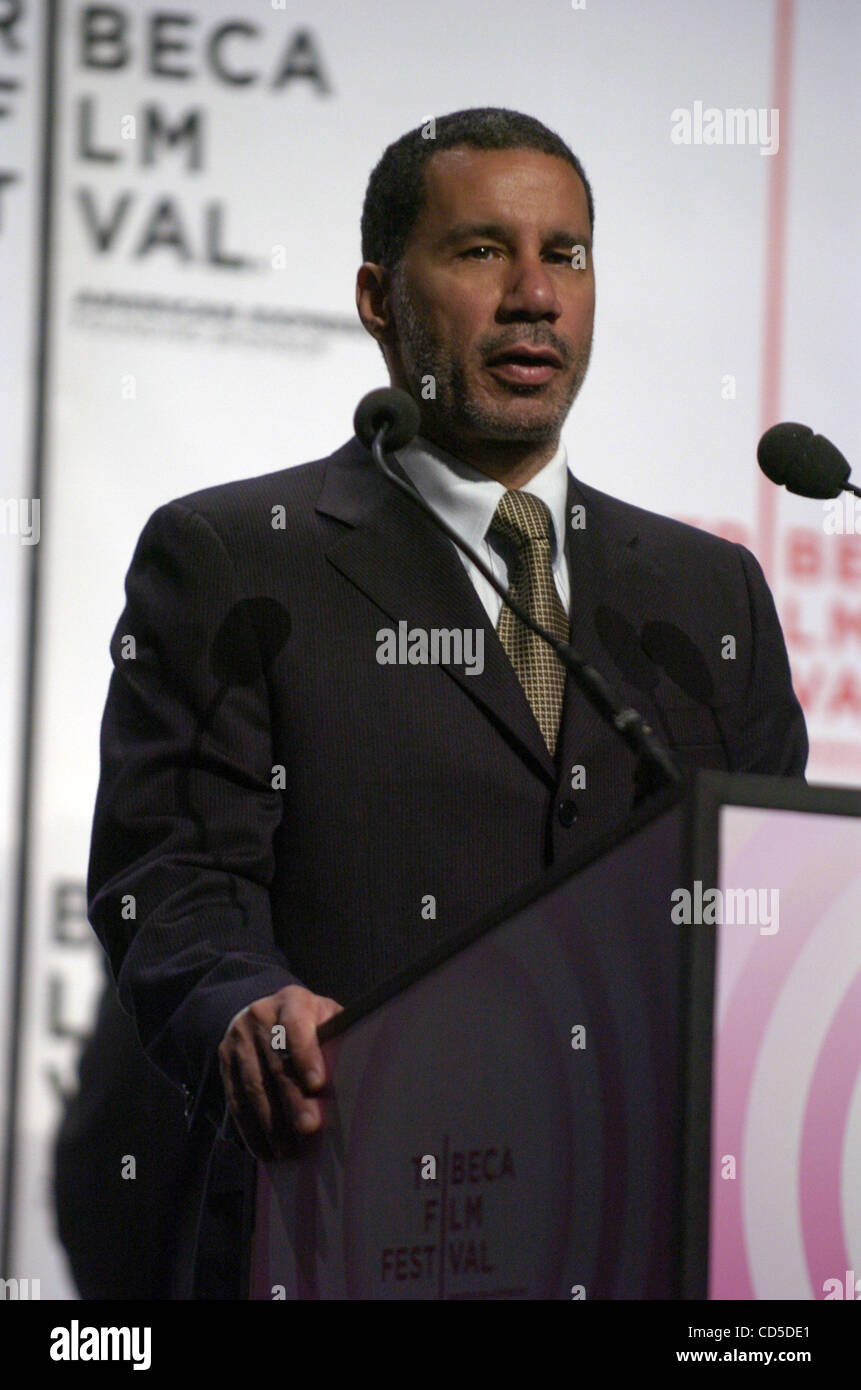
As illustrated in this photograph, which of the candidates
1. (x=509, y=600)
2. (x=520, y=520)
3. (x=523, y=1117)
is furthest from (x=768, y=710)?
(x=523, y=1117)

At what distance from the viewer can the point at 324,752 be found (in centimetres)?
183

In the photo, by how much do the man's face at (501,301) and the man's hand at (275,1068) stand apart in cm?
70

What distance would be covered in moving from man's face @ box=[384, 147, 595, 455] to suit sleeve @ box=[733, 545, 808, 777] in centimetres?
30

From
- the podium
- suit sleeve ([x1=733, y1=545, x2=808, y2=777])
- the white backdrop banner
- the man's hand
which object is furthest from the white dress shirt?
the white backdrop banner

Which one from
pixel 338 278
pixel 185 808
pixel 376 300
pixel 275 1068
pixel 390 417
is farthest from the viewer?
pixel 338 278

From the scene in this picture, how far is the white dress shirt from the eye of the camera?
196 cm

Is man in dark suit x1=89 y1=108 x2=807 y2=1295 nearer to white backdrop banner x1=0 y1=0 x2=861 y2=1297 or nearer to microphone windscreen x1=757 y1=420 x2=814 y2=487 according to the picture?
microphone windscreen x1=757 y1=420 x2=814 y2=487

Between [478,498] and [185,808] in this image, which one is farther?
[478,498]

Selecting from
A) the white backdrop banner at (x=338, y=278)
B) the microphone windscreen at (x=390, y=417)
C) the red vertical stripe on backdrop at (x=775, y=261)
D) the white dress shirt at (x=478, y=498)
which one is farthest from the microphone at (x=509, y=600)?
the red vertical stripe on backdrop at (x=775, y=261)

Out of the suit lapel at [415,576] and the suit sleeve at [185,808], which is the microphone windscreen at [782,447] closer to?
the suit lapel at [415,576]

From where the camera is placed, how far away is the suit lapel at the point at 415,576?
1.80 metres

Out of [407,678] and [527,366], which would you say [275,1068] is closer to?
[407,678]

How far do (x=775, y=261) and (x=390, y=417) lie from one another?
73.8 inches

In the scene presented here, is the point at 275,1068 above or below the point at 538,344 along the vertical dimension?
below
